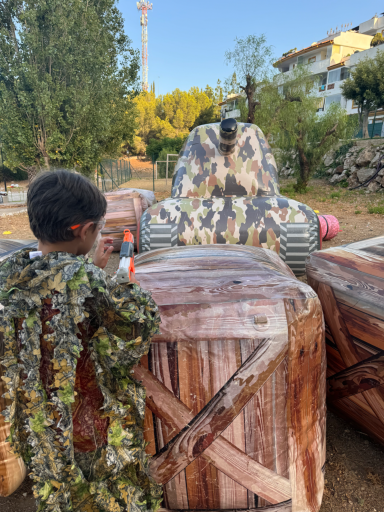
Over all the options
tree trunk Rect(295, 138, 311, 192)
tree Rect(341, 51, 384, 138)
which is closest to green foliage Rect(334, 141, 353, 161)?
tree trunk Rect(295, 138, 311, 192)

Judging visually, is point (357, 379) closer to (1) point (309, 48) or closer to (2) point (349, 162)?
(2) point (349, 162)

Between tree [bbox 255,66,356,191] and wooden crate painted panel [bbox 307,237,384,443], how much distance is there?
39.3 ft

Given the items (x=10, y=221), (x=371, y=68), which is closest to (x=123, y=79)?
(x=10, y=221)

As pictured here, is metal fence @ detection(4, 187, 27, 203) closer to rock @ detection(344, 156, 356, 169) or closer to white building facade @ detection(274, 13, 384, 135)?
rock @ detection(344, 156, 356, 169)

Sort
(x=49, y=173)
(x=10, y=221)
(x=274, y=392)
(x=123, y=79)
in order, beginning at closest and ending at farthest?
(x=49, y=173) < (x=274, y=392) < (x=10, y=221) < (x=123, y=79)

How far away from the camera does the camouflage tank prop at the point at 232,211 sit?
2738 mm

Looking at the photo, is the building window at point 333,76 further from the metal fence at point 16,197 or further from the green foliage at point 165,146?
the metal fence at point 16,197

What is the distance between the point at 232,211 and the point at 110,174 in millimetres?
14500

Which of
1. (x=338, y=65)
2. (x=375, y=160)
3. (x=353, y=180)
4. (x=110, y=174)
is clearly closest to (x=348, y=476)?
(x=353, y=180)

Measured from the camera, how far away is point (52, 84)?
9477mm

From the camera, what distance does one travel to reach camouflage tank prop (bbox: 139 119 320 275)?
2.74 m

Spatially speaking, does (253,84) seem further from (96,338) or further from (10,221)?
(96,338)

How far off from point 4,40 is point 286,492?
439 inches

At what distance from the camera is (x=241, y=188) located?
3.21 m
